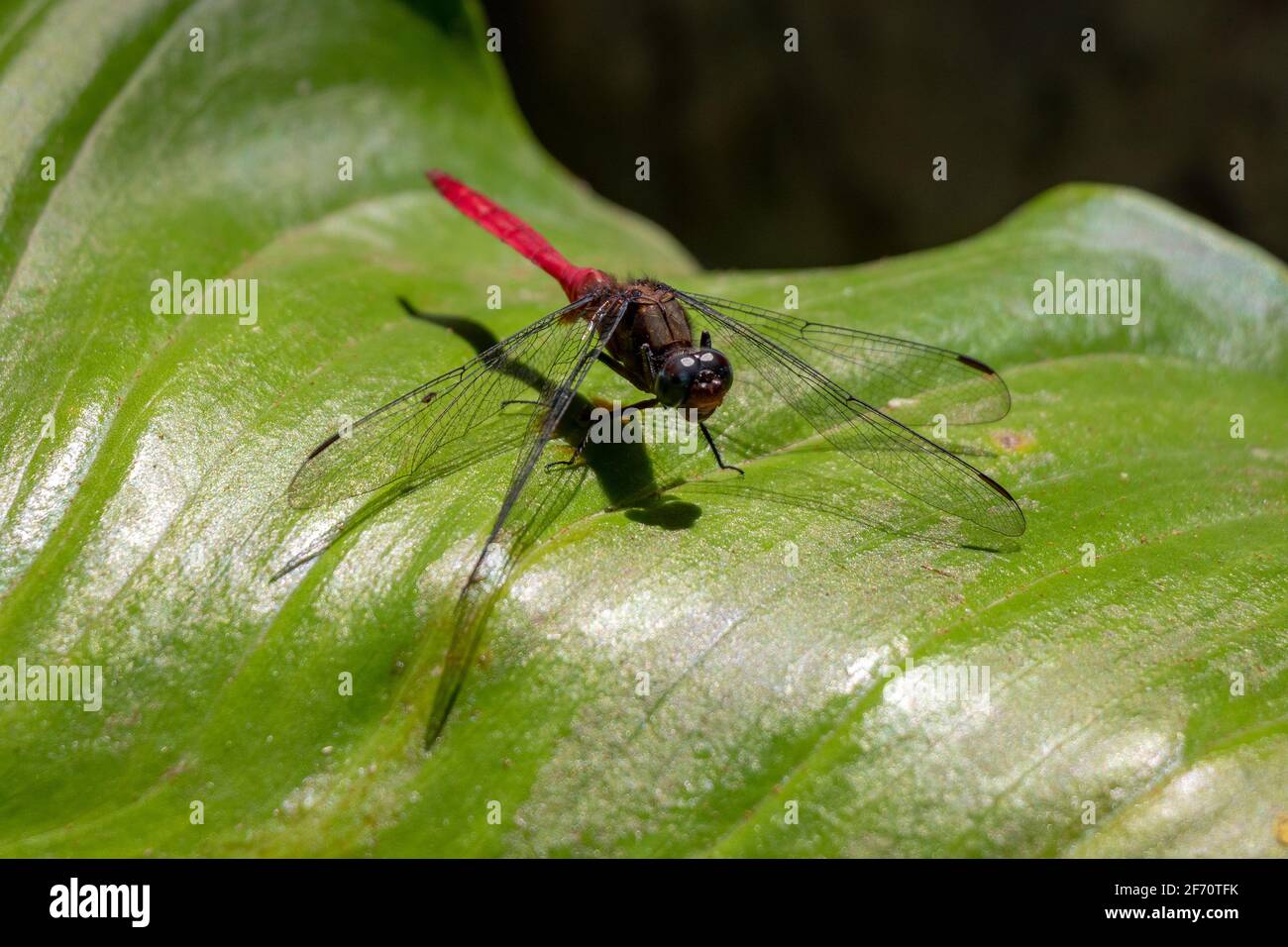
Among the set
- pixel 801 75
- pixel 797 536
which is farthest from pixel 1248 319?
pixel 801 75

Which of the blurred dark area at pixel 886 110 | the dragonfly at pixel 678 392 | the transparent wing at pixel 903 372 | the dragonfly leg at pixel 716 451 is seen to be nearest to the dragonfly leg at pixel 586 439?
the dragonfly at pixel 678 392

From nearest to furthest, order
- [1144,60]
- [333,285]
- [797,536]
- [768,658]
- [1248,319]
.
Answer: [768,658], [797,536], [333,285], [1248,319], [1144,60]

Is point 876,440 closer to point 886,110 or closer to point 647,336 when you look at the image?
point 647,336

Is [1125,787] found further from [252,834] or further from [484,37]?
[484,37]

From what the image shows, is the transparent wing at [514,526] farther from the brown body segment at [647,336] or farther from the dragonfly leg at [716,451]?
the dragonfly leg at [716,451]

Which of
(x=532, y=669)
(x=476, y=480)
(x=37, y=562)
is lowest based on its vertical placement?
(x=532, y=669)

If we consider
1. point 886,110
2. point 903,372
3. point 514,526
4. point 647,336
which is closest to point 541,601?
point 514,526

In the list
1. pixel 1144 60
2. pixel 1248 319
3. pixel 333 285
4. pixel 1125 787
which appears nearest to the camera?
pixel 1125 787

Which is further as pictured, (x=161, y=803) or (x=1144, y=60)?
(x=1144, y=60)
